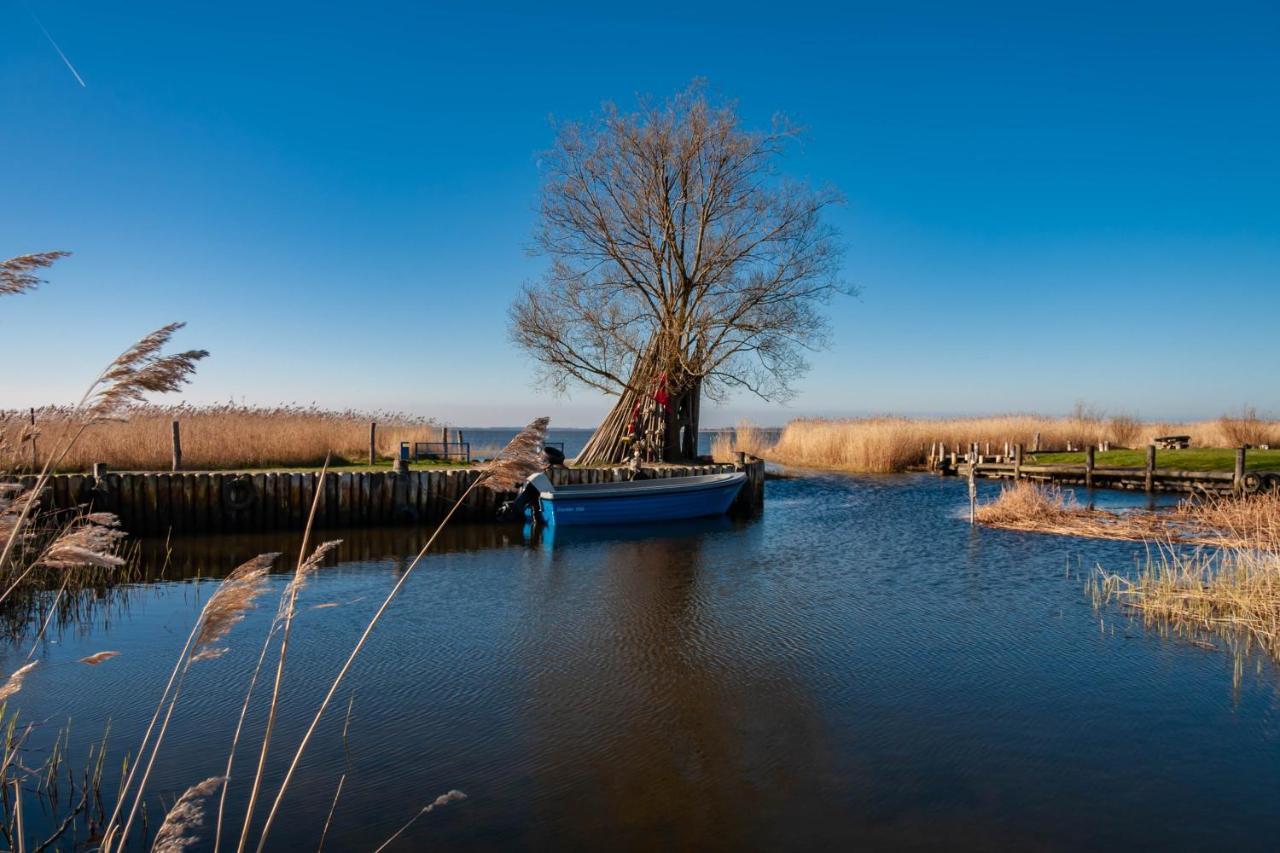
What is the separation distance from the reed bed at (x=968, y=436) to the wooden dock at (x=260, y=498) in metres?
20.0

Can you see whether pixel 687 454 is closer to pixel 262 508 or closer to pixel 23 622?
pixel 262 508

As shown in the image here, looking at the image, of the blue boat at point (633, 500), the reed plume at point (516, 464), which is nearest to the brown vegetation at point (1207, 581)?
the blue boat at point (633, 500)

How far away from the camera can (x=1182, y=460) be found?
85.0 ft

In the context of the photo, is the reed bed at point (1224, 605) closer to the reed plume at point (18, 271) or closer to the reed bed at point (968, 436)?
the reed plume at point (18, 271)

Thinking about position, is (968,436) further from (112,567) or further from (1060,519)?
(112,567)

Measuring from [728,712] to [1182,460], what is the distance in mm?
25108

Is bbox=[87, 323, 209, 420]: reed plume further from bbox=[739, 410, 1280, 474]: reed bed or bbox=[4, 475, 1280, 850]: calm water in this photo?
bbox=[739, 410, 1280, 474]: reed bed

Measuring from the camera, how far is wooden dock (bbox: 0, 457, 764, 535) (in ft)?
48.6

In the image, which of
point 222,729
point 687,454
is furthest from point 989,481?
point 222,729

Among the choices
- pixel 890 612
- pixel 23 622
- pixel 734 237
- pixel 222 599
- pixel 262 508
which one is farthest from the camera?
pixel 734 237

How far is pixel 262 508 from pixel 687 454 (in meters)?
11.7

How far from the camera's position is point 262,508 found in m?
15.7

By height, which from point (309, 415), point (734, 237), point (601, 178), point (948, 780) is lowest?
point (948, 780)

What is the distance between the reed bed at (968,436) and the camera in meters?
33.0
